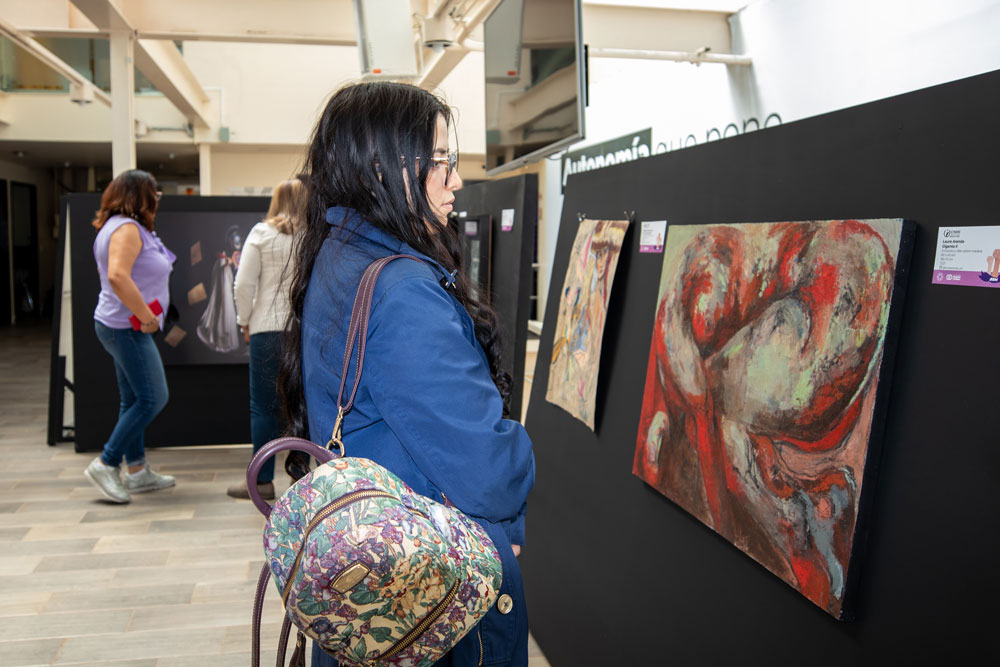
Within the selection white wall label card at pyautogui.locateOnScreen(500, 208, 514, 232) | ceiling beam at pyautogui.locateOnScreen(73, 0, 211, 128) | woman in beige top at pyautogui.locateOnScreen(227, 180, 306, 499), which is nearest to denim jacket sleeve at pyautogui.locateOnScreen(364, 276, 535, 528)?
white wall label card at pyautogui.locateOnScreen(500, 208, 514, 232)

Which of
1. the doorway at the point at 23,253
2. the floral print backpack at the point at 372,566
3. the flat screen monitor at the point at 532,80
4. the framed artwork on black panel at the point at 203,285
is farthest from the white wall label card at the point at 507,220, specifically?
the doorway at the point at 23,253

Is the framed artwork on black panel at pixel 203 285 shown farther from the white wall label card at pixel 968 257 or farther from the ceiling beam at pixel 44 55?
the white wall label card at pixel 968 257

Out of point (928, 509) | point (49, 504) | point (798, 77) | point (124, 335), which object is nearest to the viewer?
point (928, 509)

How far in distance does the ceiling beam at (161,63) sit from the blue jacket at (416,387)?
513cm

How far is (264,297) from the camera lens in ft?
12.6

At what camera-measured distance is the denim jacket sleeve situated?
1092 millimetres

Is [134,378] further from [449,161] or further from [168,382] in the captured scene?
[449,161]

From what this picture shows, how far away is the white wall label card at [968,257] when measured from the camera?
3.46ft

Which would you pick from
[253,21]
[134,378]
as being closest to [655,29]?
[253,21]

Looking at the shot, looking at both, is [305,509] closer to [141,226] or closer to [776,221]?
[776,221]

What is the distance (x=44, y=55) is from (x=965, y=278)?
8101 mm

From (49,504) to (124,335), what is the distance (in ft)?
3.63

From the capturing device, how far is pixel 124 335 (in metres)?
3.88

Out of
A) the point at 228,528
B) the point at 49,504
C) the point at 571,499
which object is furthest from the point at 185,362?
the point at 571,499
